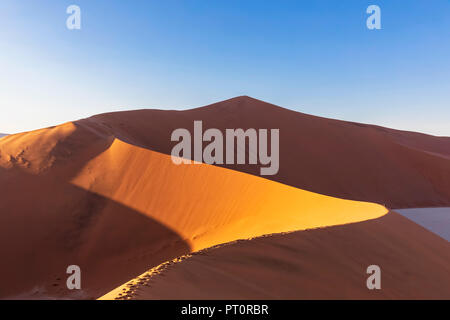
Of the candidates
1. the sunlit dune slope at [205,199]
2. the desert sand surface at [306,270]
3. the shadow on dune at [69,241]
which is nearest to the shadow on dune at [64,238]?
the shadow on dune at [69,241]

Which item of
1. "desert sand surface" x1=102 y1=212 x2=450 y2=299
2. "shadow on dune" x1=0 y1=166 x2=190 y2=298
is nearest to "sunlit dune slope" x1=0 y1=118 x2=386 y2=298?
"shadow on dune" x1=0 y1=166 x2=190 y2=298

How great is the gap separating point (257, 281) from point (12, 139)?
14065 millimetres

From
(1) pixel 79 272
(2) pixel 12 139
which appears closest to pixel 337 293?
(1) pixel 79 272

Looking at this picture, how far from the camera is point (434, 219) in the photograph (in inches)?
331

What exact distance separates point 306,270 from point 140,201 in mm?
6539

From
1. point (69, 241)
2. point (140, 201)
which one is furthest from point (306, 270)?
point (69, 241)

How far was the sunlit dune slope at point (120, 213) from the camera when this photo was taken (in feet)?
20.8

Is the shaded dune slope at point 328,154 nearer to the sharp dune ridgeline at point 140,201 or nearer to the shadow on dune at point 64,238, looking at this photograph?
the sharp dune ridgeline at point 140,201

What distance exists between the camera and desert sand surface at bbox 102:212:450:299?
2.70 meters

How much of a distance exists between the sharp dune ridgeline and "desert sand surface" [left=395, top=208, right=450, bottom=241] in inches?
69.7

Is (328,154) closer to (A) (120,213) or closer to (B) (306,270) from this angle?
(A) (120,213)

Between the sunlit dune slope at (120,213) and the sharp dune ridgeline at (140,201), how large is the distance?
0.03 meters

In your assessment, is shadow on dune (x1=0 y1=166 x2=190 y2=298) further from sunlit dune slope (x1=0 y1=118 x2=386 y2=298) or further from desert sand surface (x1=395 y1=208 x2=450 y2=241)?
desert sand surface (x1=395 y1=208 x2=450 y2=241)
